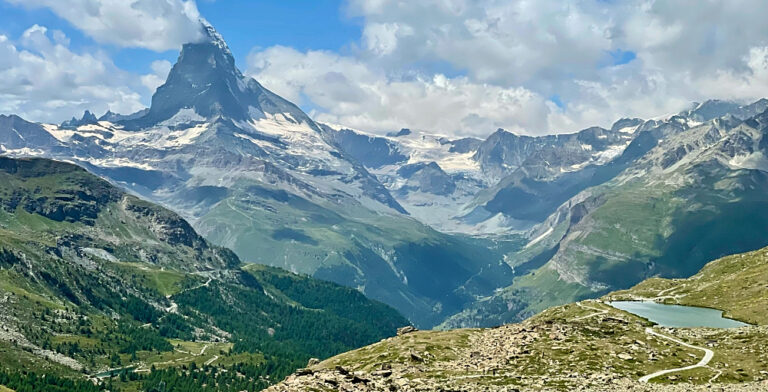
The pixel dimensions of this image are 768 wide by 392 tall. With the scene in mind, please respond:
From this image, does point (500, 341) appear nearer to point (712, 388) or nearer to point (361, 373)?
point (361, 373)

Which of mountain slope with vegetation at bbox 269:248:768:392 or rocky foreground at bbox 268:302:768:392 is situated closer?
rocky foreground at bbox 268:302:768:392

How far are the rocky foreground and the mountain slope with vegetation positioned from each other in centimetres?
15

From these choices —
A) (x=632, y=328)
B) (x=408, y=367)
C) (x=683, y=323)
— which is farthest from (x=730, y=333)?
(x=408, y=367)

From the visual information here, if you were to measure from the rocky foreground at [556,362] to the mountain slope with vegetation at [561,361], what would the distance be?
15 centimetres

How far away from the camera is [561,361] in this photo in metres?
122

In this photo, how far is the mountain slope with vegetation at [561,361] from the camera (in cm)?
10856

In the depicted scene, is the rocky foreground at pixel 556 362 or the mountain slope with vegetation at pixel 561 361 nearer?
the rocky foreground at pixel 556 362

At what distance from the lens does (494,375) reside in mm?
114938

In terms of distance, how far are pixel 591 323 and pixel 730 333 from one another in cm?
2847

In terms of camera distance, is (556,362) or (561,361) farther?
(561,361)

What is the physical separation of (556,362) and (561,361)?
1.06 metres

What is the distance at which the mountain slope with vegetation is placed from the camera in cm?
10856

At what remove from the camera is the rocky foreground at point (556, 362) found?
108000 millimetres

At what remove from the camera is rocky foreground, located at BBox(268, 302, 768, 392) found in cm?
10800
